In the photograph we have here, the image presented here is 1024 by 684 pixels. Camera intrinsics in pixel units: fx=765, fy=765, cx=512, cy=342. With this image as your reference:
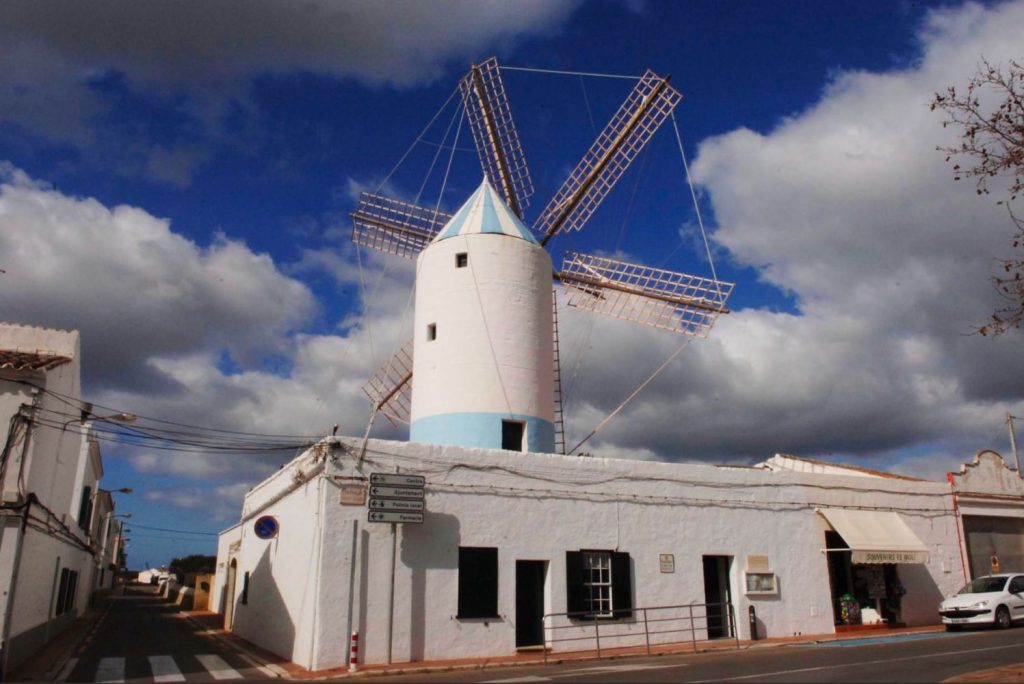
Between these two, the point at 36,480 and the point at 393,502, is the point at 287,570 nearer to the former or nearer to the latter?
the point at 393,502

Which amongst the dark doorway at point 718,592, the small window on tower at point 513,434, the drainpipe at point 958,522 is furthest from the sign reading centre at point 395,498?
the drainpipe at point 958,522

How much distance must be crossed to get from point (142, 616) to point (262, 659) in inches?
817

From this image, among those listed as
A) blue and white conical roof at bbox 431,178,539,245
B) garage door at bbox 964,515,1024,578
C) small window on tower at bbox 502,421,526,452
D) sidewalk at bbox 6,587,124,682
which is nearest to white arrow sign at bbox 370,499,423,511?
small window on tower at bbox 502,421,526,452

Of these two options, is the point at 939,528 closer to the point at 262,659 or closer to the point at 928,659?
the point at 928,659

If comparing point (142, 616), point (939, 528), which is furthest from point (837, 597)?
point (142, 616)

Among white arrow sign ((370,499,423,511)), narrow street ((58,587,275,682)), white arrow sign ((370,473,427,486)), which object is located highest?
white arrow sign ((370,473,427,486))

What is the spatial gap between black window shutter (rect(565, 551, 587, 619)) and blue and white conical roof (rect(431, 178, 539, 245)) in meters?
8.94

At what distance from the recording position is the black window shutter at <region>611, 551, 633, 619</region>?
16.7 meters

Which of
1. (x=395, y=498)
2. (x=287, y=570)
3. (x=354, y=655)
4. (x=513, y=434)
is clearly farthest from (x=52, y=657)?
(x=513, y=434)

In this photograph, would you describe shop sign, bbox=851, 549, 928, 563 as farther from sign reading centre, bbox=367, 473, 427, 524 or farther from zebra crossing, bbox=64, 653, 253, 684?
zebra crossing, bbox=64, 653, 253, 684

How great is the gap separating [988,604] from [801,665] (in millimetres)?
8751

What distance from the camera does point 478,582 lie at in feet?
50.7

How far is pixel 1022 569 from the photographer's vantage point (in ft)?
80.2

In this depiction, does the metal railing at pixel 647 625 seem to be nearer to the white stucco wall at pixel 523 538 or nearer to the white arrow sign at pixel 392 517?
the white stucco wall at pixel 523 538
